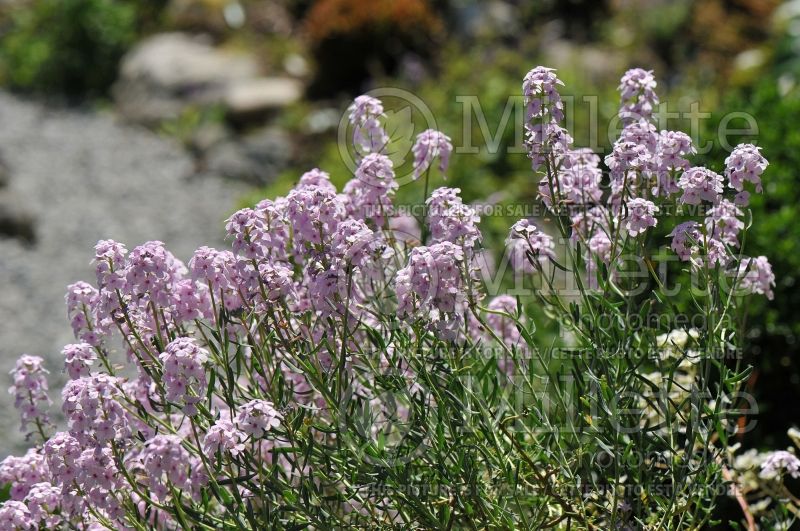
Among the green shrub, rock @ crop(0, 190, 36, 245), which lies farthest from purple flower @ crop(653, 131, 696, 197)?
the green shrub

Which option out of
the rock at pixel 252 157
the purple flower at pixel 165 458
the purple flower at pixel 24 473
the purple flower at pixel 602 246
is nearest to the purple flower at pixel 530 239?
the purple flower at pixel 602 246

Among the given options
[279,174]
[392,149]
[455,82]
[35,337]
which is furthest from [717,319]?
[455,82]

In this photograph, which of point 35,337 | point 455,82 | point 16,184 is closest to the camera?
point 35,337

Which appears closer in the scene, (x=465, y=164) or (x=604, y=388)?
(x=604, y=388)

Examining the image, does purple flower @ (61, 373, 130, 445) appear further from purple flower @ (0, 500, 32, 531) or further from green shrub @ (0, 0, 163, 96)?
green shrub @ (0, 0, 163, 96)

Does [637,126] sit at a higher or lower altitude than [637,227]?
higher

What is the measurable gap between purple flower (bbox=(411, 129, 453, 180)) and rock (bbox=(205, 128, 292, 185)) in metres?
5.79

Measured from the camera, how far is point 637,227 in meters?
2.56

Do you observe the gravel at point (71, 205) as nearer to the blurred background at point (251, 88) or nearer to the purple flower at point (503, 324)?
the blurred background at point (251, 88)

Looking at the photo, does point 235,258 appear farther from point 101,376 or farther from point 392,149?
point 392,149

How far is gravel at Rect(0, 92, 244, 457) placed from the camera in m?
6.08

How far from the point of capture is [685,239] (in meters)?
2.62

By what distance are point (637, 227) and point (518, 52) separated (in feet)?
26.9

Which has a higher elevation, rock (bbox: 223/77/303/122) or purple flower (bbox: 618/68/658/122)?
rock (bbox: 223/77/303/122)
